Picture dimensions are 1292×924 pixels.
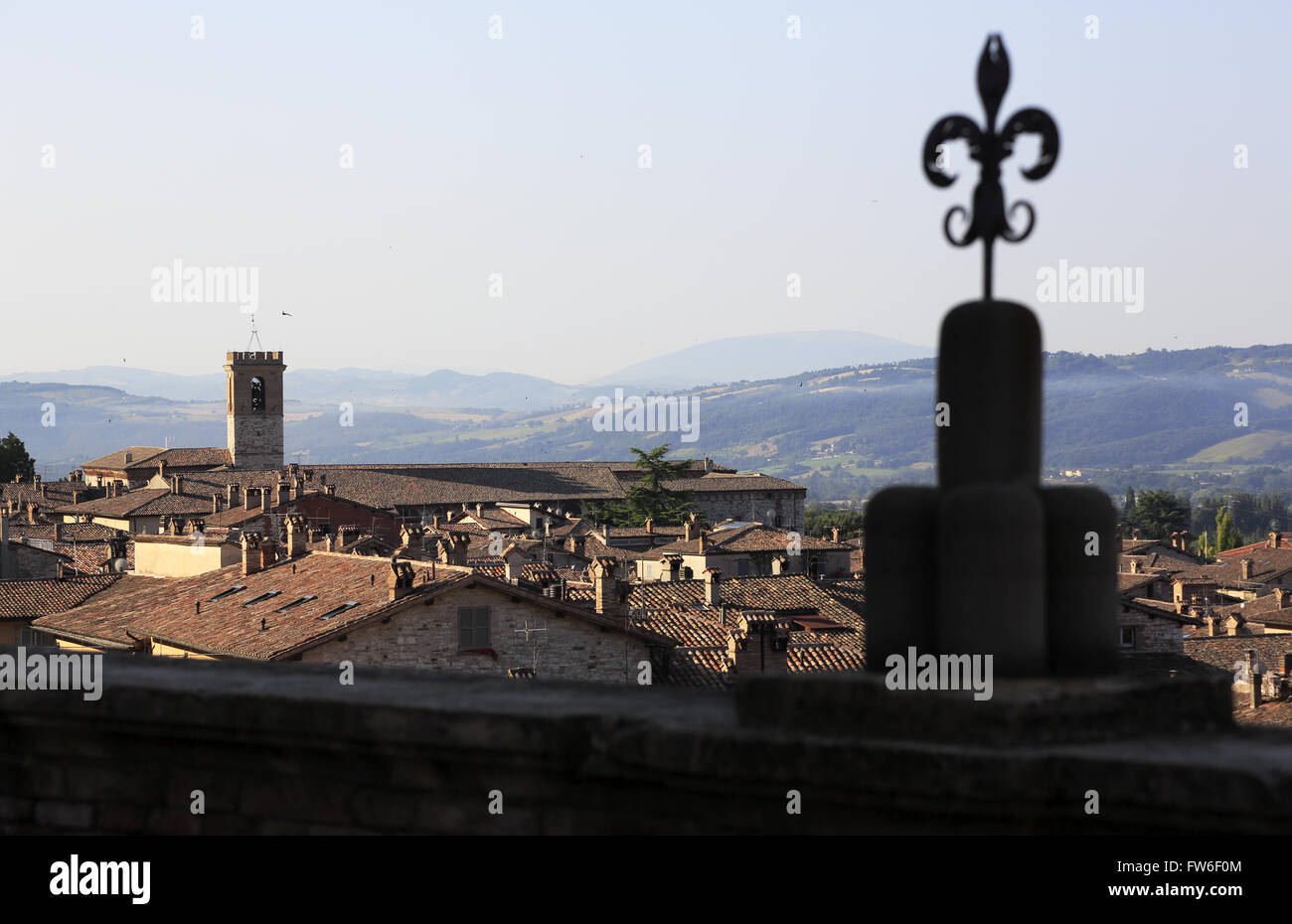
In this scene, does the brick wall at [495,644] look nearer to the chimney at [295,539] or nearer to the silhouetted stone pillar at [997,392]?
the chimney at [295,539]

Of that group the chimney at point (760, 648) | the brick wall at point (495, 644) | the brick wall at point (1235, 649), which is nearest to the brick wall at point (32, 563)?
the brick wall at point (495, 644)

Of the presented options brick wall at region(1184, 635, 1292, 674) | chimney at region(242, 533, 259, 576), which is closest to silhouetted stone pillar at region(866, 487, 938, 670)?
chimney at region(242, 533, 259, 576)

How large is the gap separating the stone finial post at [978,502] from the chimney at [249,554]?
2659cm

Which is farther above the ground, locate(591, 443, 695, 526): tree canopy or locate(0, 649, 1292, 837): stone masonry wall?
locate(0, 649, 1292, 837): stone masonry wall

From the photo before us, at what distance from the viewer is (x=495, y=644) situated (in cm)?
2220

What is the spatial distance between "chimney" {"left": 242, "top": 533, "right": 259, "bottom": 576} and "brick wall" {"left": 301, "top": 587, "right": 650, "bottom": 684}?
8538 millimetres

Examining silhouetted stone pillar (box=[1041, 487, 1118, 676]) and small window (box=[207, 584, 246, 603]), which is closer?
silhouetted stone pillar (box=[1041, 487, 1118, 676])

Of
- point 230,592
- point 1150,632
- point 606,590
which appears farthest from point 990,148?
point 1150,632

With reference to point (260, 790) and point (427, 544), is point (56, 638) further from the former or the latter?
point (260, 790)

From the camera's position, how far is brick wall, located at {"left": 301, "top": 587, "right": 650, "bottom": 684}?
70.3ft

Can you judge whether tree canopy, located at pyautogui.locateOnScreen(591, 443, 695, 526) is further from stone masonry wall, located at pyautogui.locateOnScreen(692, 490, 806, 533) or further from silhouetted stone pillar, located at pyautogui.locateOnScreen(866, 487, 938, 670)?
silhouetted stone pillar, located at pyautogui.locateOnScreen(866, 487, 938, 670)

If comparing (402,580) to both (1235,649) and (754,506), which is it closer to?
(1235,649)

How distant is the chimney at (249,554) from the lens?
29.7m

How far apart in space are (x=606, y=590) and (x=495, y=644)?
11.2ft
